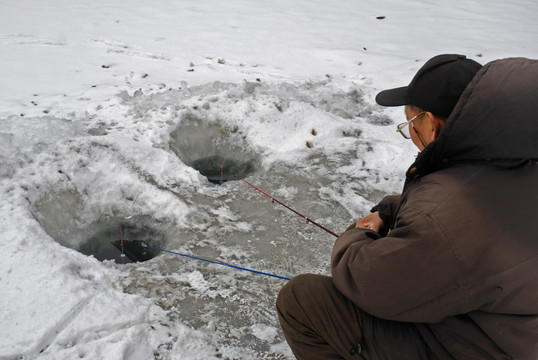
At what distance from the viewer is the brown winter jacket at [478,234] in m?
1.47

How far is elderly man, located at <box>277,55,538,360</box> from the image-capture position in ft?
4.83

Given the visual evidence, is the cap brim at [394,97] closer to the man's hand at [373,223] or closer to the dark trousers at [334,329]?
the man's hand at [373,223]

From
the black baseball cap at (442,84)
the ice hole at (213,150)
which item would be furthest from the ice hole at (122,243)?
the black baseball cap at (442,84)

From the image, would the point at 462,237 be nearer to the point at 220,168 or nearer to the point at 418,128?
the point at 418,128

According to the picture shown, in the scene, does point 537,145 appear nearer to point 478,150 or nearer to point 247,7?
point 478,150

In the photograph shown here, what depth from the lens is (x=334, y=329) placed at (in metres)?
1.92

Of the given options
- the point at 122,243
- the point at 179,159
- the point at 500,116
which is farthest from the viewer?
the point at 179,159

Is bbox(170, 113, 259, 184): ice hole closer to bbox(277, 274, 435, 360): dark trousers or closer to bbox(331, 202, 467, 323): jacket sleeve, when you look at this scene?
bbox(277, 274, 435, 360): dark trousers

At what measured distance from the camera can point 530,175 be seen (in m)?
1.58

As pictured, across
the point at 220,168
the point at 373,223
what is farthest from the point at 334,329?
the point at 220,168

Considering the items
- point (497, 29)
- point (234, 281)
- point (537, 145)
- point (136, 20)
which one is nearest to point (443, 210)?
point (537, 145)

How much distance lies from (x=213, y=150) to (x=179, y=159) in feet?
2.18

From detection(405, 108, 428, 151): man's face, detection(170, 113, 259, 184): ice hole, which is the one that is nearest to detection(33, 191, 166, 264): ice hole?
detection(170, 113, 259, 184): ice hole

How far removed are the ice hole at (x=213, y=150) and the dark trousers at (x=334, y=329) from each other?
2799mm
